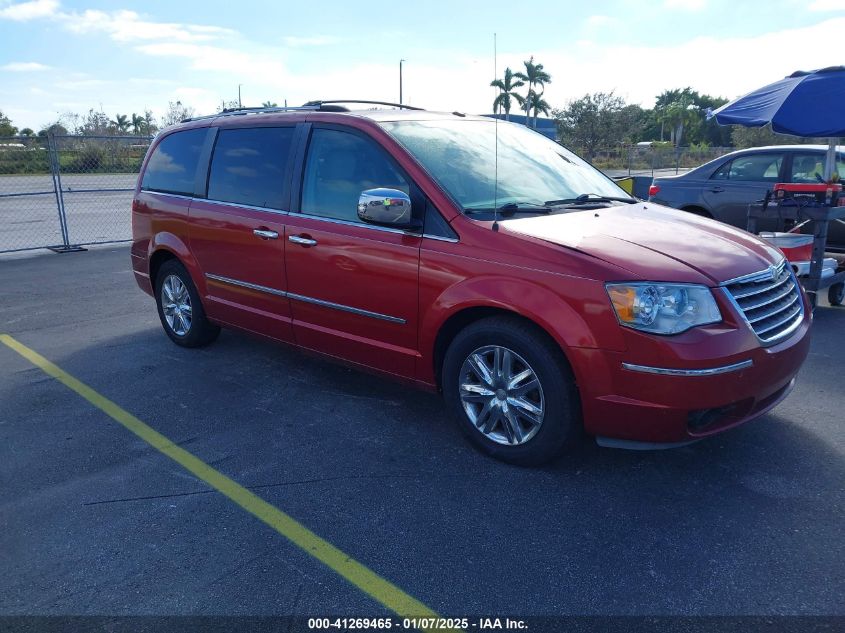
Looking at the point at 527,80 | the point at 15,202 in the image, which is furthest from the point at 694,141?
the point at 15,202

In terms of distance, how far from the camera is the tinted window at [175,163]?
564cm

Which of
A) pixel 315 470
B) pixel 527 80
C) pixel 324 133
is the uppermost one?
pixel 527 80

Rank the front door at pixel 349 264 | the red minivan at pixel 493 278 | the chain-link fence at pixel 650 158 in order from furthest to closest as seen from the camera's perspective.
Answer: the chain-link fence at pixel 650 158 < the front door at pixel 349 264 < the red minivan at pixel 493 278

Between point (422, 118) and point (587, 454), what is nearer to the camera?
point (587, 454)

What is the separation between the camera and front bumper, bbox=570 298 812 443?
318 cm

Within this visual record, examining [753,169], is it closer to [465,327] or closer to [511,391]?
[465,327]

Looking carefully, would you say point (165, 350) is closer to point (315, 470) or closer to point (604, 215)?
point (315, 470)

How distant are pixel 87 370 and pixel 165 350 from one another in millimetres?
679

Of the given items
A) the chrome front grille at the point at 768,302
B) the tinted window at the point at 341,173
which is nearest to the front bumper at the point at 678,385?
the chrome front grille at the point at 768,302

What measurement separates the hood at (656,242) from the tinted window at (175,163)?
119 inches

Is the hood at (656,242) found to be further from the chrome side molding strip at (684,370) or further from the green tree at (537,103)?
the green tree at (537,103)

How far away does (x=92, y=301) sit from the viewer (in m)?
7.96

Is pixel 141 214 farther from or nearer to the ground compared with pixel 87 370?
farther from the ground

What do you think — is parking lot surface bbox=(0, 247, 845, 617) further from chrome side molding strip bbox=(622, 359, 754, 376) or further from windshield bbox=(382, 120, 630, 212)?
windshield bbox=(382, 120, 630, 212)
